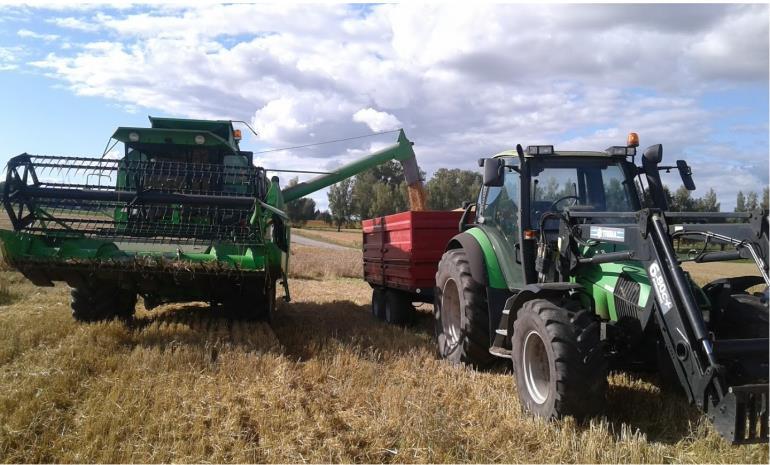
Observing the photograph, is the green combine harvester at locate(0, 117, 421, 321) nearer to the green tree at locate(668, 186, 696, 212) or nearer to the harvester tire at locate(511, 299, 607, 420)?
the harvester tire at locate(511, 299, 607, 420)

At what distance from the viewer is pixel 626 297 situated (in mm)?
3988

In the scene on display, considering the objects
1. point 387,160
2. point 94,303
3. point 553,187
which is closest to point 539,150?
point 553,187

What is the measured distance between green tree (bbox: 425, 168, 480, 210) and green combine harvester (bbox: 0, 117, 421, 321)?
1342 inches

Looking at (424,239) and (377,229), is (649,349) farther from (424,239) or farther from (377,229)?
(377,229)

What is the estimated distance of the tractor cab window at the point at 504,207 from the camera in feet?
17.5

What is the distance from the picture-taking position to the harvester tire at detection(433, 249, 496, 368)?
527cm

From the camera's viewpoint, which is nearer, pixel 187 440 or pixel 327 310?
pixel 187 440

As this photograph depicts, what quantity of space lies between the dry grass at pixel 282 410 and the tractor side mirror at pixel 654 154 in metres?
1.92

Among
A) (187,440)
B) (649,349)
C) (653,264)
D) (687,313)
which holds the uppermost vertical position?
(653,264)

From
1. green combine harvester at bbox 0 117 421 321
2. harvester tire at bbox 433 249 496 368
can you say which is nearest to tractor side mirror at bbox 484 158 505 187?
harvester tire at bbox 433 249 496 368

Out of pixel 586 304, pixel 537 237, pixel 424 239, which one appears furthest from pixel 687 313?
pixel 424 239

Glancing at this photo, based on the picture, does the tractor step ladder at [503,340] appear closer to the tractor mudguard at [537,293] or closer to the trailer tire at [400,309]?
the tractor mudguard at [537,293]

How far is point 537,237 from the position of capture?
16.1 ft

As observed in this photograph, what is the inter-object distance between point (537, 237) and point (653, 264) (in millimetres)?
1368
